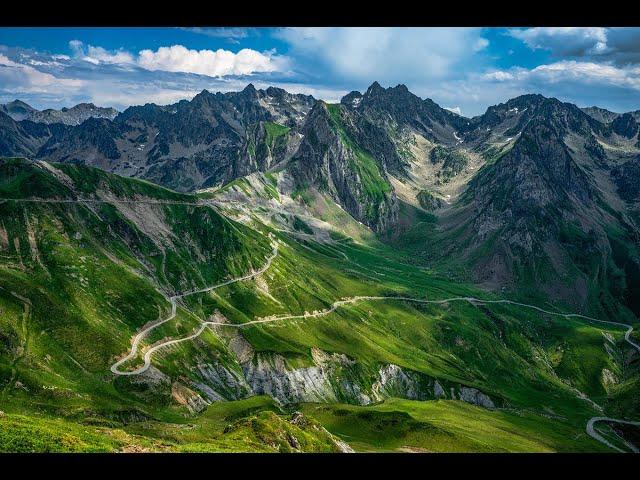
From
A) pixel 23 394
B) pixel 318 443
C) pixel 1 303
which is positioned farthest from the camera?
pixel 1 303

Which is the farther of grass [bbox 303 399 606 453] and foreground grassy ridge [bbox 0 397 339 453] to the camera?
grass [bbox 303 399 606 453]

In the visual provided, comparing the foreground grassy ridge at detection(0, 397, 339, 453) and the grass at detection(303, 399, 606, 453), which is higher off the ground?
the foreground grassy ridge at detection(0, 397, 339, 453)

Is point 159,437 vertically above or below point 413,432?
above

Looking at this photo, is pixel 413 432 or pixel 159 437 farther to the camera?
pixel 413 432

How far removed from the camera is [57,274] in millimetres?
195875

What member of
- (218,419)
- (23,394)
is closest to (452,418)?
(218,419)

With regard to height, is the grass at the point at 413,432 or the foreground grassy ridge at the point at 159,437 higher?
the foreground grassy ridge at the point at 159,437

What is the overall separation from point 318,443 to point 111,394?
262 ft

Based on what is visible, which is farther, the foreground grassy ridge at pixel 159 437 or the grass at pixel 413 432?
the grass at pixel 413 432
